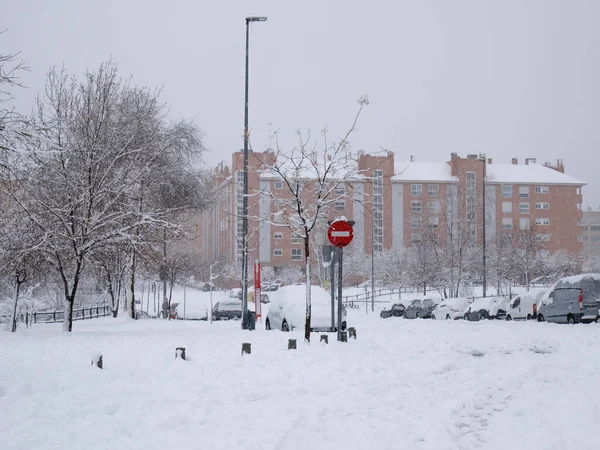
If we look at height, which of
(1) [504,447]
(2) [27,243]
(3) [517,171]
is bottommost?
(1) [504,447]

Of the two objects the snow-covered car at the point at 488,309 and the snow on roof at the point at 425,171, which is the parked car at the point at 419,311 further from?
the snow on roof at the point at 425,171

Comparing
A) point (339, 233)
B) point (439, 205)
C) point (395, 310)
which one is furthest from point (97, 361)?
point (439, 205)

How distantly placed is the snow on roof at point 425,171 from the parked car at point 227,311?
57884 mm

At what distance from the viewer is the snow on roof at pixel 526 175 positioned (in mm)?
101062

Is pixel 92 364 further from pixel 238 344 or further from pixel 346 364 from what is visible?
pixel 238 344

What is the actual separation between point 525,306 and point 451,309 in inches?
320

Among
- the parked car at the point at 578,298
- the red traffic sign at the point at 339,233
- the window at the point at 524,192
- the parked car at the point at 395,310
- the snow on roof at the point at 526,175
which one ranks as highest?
the snow on roof at the point at 526,175

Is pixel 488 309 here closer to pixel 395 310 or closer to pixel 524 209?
pixel 395 310

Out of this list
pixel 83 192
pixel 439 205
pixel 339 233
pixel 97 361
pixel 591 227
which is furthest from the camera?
pixel 591 227

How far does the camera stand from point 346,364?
12.6 metres

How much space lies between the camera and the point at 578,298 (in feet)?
86.7

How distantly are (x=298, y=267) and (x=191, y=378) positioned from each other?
8159cm

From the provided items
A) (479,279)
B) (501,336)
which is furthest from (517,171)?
(501,336)

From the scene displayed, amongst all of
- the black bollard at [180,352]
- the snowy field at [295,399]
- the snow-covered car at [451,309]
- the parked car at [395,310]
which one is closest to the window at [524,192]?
the parked car at [395,310]
